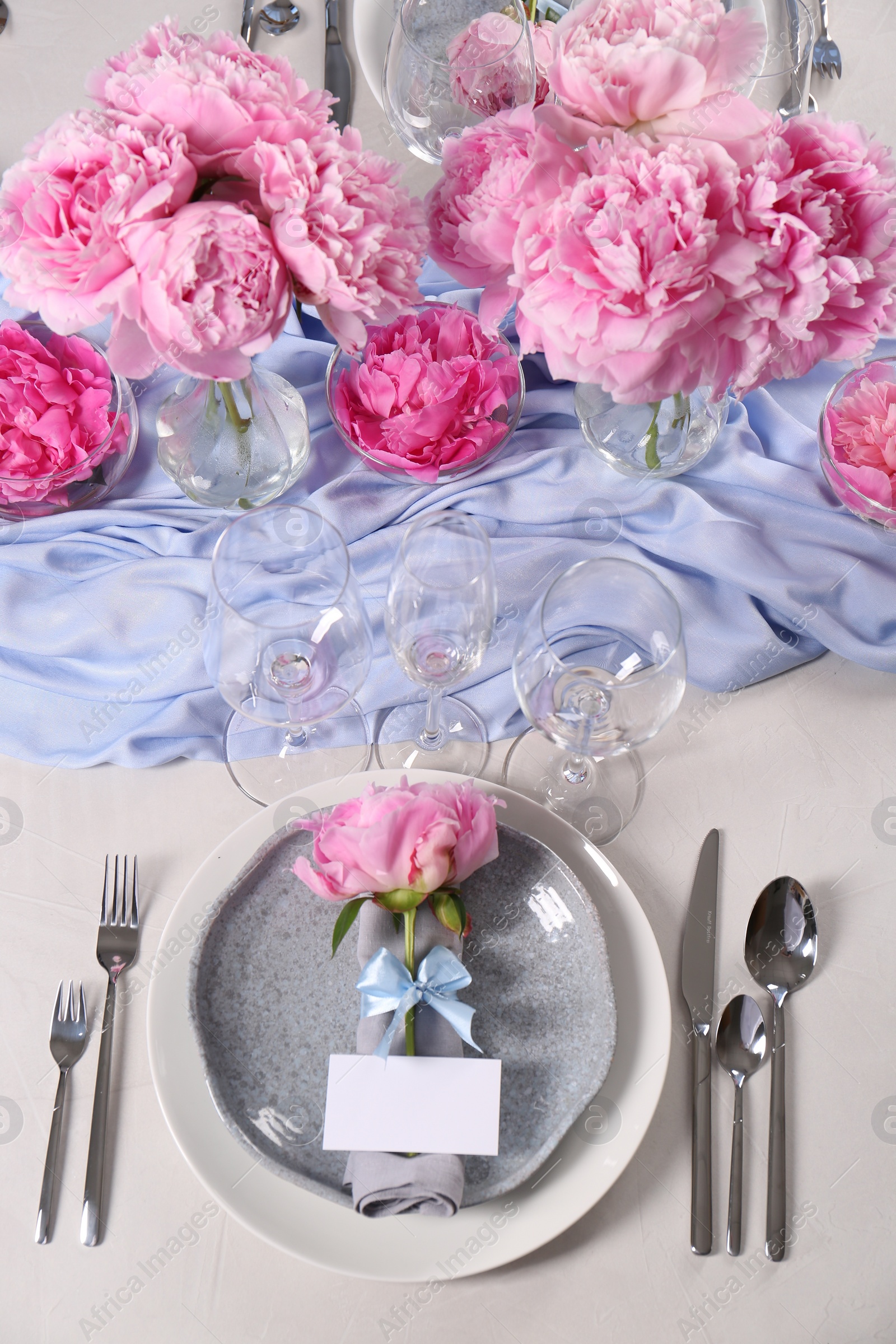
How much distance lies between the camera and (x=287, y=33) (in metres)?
1.04

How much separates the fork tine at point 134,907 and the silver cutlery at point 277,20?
0.91 metres

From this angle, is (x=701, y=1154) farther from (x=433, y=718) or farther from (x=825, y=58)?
(x=825, y=58)

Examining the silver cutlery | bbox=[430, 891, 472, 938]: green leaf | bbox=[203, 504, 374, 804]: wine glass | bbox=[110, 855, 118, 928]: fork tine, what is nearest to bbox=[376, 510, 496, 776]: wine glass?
bbox=[203, 504, 374, 804]: wine glass

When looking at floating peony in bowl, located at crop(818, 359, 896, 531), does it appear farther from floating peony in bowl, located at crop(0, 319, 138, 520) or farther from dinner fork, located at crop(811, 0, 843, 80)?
floating peony in bowl, located at crop(0, 319, 138, 520)

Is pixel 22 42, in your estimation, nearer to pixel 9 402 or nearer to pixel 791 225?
pixel 9 402

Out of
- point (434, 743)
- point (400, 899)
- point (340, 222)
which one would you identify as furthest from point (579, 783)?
point (340, 222)

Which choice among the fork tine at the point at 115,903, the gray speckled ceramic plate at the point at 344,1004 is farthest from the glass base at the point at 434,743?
the fork tine at the point at 115,903

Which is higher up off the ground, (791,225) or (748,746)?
(791,225)

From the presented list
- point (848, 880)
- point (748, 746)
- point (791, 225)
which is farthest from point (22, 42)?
point (848, 880)

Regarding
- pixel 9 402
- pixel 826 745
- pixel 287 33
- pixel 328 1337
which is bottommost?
pixel 328 1337

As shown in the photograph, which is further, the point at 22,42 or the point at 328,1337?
the point at 22,42

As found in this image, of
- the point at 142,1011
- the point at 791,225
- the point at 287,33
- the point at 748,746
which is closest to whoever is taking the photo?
the point at 791,225

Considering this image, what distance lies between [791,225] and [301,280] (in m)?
0.29

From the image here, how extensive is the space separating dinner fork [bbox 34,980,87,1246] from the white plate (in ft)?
0.24
